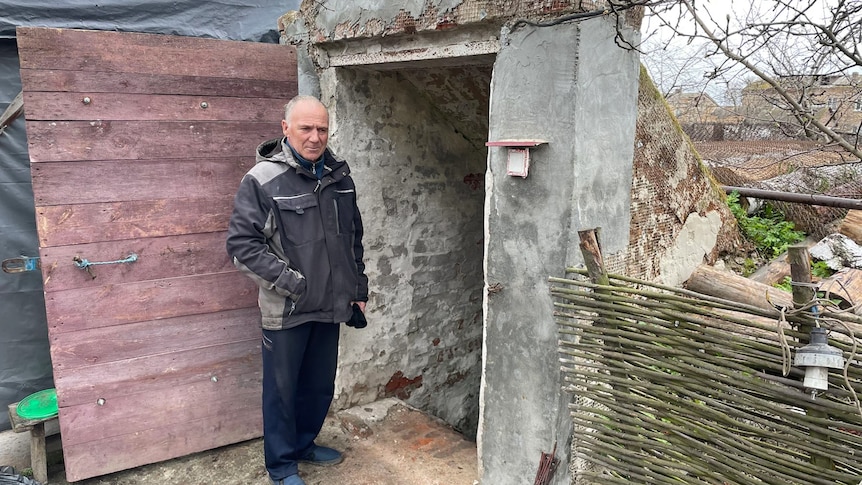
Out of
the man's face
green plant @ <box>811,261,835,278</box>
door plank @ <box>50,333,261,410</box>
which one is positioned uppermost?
the man's face

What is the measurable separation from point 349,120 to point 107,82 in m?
1.29

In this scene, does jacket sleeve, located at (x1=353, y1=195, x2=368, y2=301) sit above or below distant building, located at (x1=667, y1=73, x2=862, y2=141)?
below

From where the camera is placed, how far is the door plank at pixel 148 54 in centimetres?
279

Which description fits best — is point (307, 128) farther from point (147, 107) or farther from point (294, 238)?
point (147, 107)

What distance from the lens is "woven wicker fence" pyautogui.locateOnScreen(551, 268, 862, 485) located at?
1854mm

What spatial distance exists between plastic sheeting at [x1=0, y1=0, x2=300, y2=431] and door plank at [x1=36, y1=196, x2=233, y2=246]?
0.78m

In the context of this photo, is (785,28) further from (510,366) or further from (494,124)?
(510,366)

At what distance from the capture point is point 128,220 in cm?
304

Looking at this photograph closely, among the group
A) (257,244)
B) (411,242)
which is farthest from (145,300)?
(411,242)

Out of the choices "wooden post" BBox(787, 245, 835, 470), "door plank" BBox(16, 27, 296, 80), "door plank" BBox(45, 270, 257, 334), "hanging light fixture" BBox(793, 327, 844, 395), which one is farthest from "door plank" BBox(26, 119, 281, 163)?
"hanging light fixture" BBox(793, 327, 844, 395)

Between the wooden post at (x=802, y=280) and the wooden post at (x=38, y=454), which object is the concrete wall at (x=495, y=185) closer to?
the wooden post at (x=802, y=280)

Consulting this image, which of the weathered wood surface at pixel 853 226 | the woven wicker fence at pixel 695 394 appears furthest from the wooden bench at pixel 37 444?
the weathered wood surface at pixel 853 226

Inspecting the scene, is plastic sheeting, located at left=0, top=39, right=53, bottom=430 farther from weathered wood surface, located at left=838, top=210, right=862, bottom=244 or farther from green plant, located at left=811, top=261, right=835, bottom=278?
weathered wood surface, located at left=838, top=210, right=862, bottom=244

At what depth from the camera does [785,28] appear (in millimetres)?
2246
